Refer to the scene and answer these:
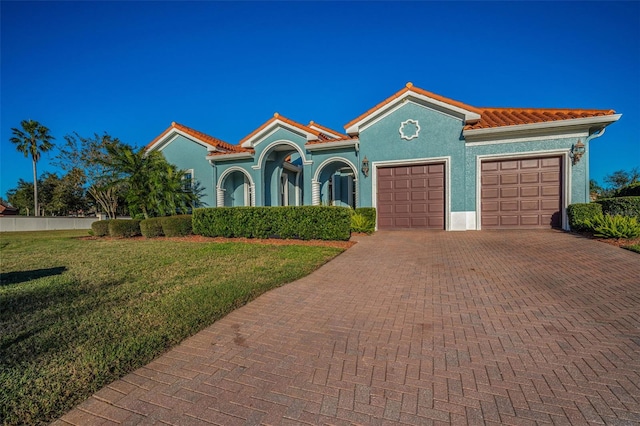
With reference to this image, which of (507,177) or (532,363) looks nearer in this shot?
(532,363)

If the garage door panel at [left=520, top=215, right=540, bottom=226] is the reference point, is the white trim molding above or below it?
above

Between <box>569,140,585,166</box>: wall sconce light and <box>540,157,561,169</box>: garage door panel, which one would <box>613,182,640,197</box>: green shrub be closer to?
<box>569,140,585,166</box>: wall sconce light

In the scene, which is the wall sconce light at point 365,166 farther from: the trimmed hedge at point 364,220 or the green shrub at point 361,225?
the green shrub at point 361,225

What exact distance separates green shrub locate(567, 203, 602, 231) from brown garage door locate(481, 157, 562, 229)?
1342 millimetres

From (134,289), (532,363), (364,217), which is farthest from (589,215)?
(134,289)

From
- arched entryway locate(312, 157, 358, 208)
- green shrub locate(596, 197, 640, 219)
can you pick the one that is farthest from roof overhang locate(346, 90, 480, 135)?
green shrub locate(596, 197, 640, 219)

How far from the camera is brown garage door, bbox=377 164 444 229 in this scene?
12914mm

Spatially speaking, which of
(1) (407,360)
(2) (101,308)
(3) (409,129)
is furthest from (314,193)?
(1) (407,360)

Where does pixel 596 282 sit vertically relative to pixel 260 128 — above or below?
below

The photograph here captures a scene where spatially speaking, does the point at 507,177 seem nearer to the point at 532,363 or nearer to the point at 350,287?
the point at 350,287

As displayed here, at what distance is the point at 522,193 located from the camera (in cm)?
1199

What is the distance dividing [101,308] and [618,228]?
12139 millimetres

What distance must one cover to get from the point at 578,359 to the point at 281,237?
29.6ft

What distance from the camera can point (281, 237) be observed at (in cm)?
A: 1089
